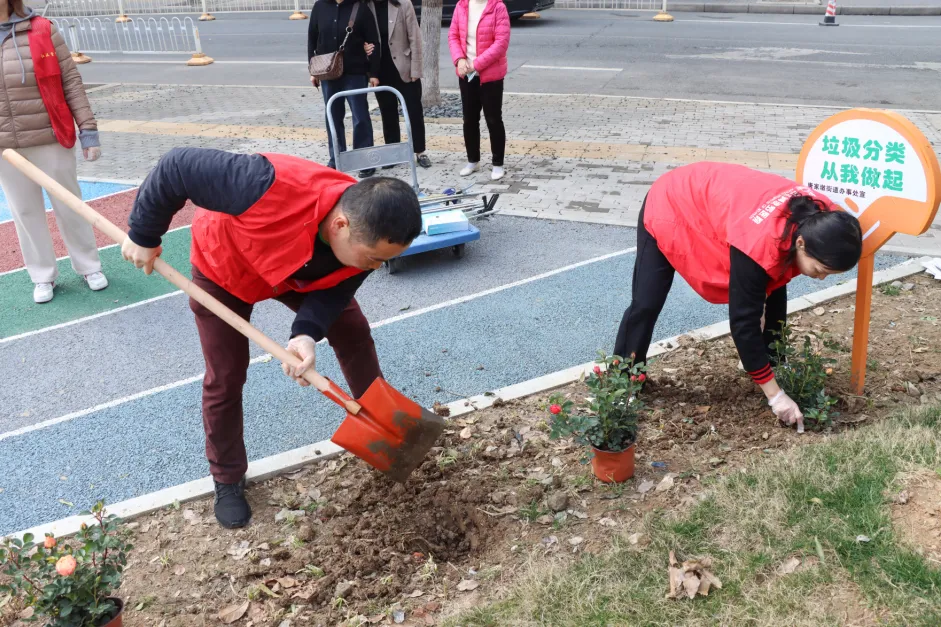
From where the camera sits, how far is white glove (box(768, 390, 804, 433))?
12.0 ft

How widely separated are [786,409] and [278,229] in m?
2.45

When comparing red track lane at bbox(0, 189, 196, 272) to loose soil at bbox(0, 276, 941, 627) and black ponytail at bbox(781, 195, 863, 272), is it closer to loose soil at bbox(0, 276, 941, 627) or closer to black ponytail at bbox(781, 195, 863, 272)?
loose soil at bbox(0, 276, 941, 627)

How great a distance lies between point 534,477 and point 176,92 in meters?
12.0

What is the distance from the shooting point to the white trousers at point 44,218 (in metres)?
5.44

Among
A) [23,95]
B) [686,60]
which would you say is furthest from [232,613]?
[686,60]

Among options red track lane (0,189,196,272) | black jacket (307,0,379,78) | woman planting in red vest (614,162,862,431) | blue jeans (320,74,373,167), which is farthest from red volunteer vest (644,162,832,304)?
red track lane (0,189,196,272)

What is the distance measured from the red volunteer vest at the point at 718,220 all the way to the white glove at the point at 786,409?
520 millimetres

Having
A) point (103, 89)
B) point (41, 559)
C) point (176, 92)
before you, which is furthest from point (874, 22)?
point (41, 559)

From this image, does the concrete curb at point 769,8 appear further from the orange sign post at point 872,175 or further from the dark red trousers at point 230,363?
the dark red trousers at point 230,363

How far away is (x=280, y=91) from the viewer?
13070 millimetres

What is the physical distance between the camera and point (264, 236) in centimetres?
292

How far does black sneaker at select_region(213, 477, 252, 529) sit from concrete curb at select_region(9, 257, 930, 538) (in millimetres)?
184

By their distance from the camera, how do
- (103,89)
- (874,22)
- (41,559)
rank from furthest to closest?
(874,22) < (103,89) < (41,559)

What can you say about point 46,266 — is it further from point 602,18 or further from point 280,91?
point 602,18
